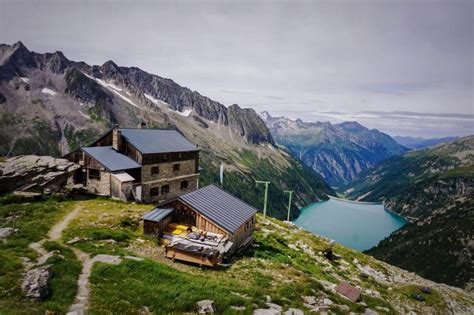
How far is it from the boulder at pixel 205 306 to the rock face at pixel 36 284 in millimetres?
7568

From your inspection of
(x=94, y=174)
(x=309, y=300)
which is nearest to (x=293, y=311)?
(x=309, y=300)

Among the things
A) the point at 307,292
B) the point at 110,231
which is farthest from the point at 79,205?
the point at 307,292

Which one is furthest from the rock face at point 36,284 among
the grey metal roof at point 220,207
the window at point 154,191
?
the window at point 154,191

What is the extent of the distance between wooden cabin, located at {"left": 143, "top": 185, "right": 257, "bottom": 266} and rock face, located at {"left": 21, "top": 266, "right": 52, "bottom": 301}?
9.38 m

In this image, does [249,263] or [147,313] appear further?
[249,263]

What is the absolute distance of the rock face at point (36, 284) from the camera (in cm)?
1506

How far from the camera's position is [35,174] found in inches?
1550

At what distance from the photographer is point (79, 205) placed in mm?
37625

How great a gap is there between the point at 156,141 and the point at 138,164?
6.60 metres

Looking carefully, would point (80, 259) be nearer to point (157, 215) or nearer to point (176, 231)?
point (157, 215)

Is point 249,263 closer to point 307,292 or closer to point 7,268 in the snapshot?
point 307,292

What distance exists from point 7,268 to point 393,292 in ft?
116

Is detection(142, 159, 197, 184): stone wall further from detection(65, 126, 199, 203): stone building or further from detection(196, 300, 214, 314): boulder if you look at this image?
detection(196, 300, 214, 314): boulder

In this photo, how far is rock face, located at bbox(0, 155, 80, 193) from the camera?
120ft
